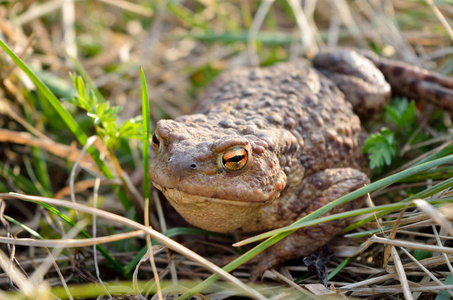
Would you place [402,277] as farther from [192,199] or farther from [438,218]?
[192,199]

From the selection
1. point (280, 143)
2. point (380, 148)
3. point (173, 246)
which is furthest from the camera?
point (380, 148)

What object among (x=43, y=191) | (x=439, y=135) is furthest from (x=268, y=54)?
(x=43, y=191)

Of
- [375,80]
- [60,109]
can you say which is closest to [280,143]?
[375,80]

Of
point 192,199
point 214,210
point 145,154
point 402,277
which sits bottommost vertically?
point 402,277

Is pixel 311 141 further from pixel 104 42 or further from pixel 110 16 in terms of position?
pixel 110 16

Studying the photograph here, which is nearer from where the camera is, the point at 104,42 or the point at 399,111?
the point at 399,111

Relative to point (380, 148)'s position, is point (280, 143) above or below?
above

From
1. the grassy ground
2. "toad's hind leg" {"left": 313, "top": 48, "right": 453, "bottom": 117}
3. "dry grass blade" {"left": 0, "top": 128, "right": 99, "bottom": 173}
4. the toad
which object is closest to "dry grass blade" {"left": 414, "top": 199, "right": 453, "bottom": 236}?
the grassy ground
